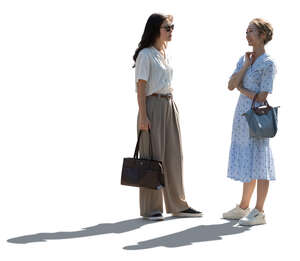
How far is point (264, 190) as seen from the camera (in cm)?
756

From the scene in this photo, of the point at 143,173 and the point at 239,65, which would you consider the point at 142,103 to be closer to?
the point at 143,173

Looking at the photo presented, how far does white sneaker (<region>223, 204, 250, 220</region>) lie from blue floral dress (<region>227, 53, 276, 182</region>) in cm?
41

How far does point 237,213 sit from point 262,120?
1.14 metres

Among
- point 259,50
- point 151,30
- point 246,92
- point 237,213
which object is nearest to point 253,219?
point 237,213

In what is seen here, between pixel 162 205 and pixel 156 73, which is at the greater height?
pixel 156 73

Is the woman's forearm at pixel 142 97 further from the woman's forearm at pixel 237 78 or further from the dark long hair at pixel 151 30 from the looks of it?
the woman's forearm at pixel 237 78

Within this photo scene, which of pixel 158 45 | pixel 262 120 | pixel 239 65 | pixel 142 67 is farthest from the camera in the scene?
A: pixel 158 45

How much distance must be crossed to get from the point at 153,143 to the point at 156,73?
76cm

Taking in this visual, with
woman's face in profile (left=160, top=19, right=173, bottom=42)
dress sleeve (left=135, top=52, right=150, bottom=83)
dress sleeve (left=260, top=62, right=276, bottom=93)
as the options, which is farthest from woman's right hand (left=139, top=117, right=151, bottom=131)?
dress sleeve (left=260, top=62, right=276, bottom=93)

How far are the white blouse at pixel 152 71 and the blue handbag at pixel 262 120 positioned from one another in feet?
3.17

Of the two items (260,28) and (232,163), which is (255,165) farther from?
(260,28)

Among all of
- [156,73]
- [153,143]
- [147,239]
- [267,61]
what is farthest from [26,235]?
[267,61]

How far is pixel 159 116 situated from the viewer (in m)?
7.76

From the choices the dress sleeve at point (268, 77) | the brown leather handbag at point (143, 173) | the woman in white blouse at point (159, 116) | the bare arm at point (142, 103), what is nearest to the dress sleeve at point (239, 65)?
the dress sleeve at point (268, 77)
